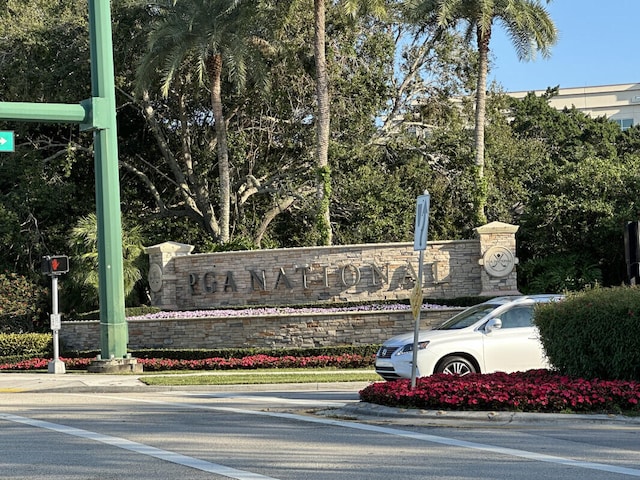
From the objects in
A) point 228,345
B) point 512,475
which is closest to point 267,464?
point 512,475

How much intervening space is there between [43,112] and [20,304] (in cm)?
1535

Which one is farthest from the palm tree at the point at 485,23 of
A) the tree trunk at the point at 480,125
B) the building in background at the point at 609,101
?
the building in background at the point at 609,101

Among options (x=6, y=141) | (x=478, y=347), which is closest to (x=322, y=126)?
(x=6, y=141)

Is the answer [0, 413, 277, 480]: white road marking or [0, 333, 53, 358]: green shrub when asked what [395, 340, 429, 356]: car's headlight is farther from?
[0, 333, 53, 358]: green shrub

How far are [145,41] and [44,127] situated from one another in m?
6.24

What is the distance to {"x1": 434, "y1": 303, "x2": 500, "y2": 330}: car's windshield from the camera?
56.2 feet

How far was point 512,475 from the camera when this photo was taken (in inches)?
346

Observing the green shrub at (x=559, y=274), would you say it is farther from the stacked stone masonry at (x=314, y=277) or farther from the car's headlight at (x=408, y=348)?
the car's headlight at (x=408, y=348)

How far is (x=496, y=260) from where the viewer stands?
99.9ft

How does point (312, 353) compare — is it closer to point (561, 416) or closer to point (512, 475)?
point (561, 416)

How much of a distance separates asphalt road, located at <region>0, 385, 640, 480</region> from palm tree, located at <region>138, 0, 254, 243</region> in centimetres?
2020

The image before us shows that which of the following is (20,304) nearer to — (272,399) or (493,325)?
(272,399)

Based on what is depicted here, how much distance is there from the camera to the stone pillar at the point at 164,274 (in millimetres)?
32594

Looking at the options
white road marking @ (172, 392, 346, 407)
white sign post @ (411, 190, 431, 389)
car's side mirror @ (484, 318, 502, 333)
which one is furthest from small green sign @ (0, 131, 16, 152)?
white sign post @ (411, 190, 431, 389)
